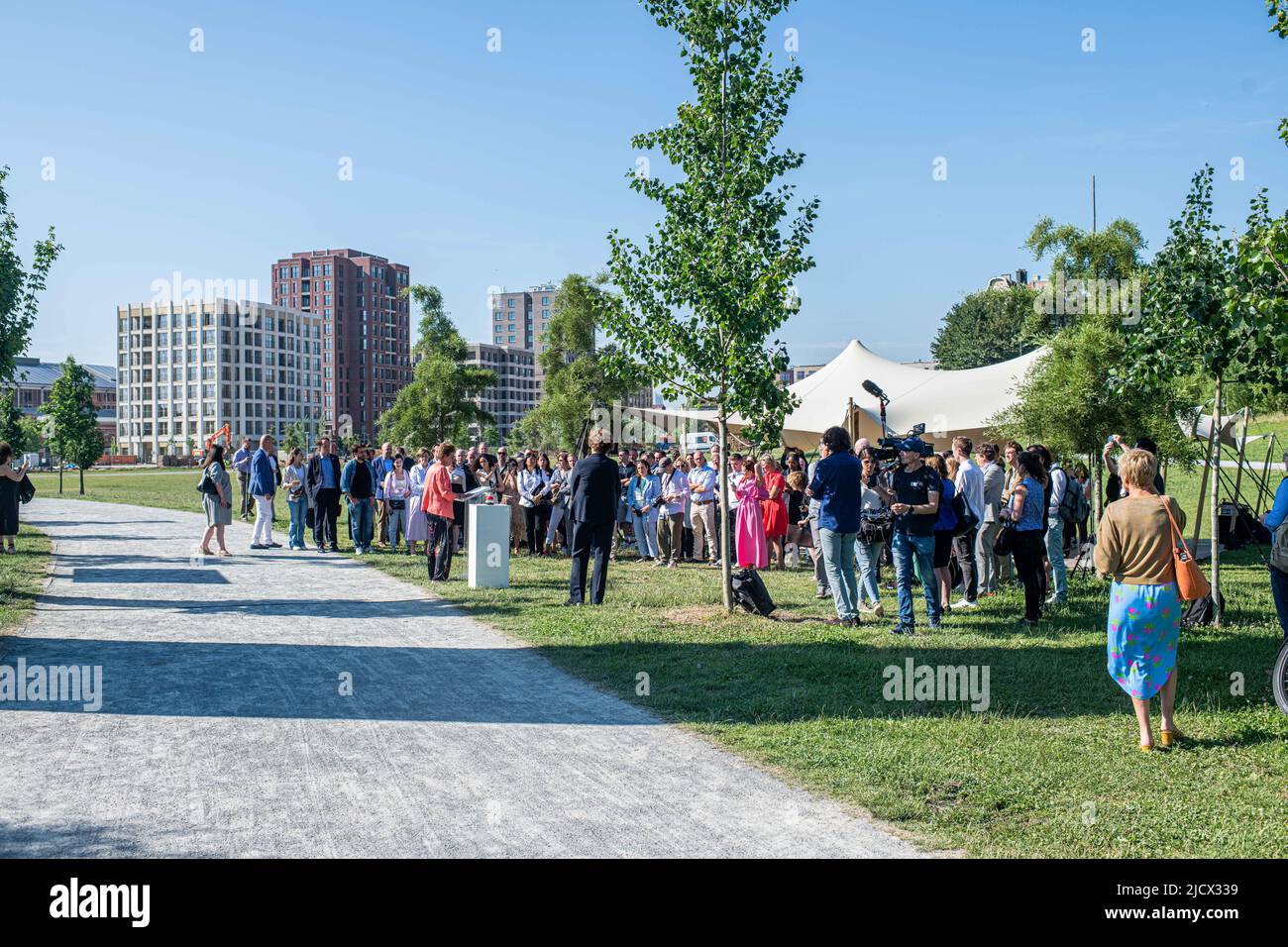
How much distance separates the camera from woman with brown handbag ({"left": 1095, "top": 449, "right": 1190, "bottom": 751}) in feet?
22.2

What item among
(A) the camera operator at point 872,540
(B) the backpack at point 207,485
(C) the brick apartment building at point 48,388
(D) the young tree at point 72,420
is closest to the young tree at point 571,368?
(D) the young tree at point 72,420

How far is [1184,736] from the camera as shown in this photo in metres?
7.00

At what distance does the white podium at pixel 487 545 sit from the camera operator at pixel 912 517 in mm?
5806

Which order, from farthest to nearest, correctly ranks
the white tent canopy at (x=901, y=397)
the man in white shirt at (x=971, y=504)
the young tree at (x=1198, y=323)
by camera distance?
the white tent canopy at (x=901, y=397) < the man in white shirt at (x=971, y=504) < the young tree at (x=1198, y=323)

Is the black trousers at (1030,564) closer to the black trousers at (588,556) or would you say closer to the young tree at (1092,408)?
the black trousers at (588,556)

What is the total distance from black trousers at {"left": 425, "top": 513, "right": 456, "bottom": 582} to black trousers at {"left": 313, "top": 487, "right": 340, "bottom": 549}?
197 inches

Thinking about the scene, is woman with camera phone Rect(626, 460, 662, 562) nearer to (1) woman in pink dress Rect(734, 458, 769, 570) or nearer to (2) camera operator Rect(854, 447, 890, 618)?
(1) woman in pink dress Rect(734, 458, 769, 570)

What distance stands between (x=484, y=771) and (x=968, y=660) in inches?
198

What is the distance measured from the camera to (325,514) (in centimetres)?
2038

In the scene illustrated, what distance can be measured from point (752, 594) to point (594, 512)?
2.22m

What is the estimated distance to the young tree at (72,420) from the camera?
48.5 m

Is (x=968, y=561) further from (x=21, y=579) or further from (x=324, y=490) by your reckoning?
(x=21, y=579)

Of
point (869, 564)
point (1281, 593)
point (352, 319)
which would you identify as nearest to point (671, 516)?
point (869, 564)

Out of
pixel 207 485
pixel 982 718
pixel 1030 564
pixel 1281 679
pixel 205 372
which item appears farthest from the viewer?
pixel 205 372
